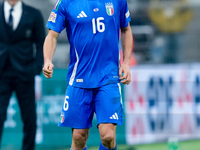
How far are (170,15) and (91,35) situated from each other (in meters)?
5.71

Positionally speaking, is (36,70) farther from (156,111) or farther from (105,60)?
(156,111)

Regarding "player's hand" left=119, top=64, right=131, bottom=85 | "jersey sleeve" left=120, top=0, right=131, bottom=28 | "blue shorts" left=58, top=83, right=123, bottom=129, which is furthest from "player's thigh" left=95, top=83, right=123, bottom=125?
"jersey sleeve" left=120, top=0, right=131, bottom=28

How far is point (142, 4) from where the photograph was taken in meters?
9.71

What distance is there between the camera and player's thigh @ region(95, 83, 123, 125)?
4.58 metres

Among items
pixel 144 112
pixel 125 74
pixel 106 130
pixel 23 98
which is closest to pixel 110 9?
pixel 125 74

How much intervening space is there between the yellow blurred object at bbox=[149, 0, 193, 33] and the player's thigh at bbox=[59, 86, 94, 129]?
536cm

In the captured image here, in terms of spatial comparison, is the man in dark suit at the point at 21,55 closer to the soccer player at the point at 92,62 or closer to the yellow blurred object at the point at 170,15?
the soccer player at the point at 92,62

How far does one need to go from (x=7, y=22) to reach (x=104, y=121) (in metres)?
2.14

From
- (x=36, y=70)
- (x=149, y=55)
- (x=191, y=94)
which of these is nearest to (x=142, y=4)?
(x=149, y=55)

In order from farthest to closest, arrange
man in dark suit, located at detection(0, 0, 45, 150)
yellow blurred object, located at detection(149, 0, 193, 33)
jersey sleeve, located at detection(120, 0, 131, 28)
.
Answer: yellow blurred object, located at detection(149, 0, 193, 33), man in dark suit, located at detection(0, 0, 45, 150), jersey sleeve, located at detection(120, 0, 131, 28)

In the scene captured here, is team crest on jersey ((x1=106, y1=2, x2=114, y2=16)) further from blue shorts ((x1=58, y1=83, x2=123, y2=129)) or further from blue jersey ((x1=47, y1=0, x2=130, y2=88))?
blue shorts ((x1=58, y1=83, x2=123, y2=129))

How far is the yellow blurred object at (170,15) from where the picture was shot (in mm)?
9812

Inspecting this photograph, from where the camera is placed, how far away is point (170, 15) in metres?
10.0

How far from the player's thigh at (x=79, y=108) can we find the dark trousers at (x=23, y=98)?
Answer: 1.51m
